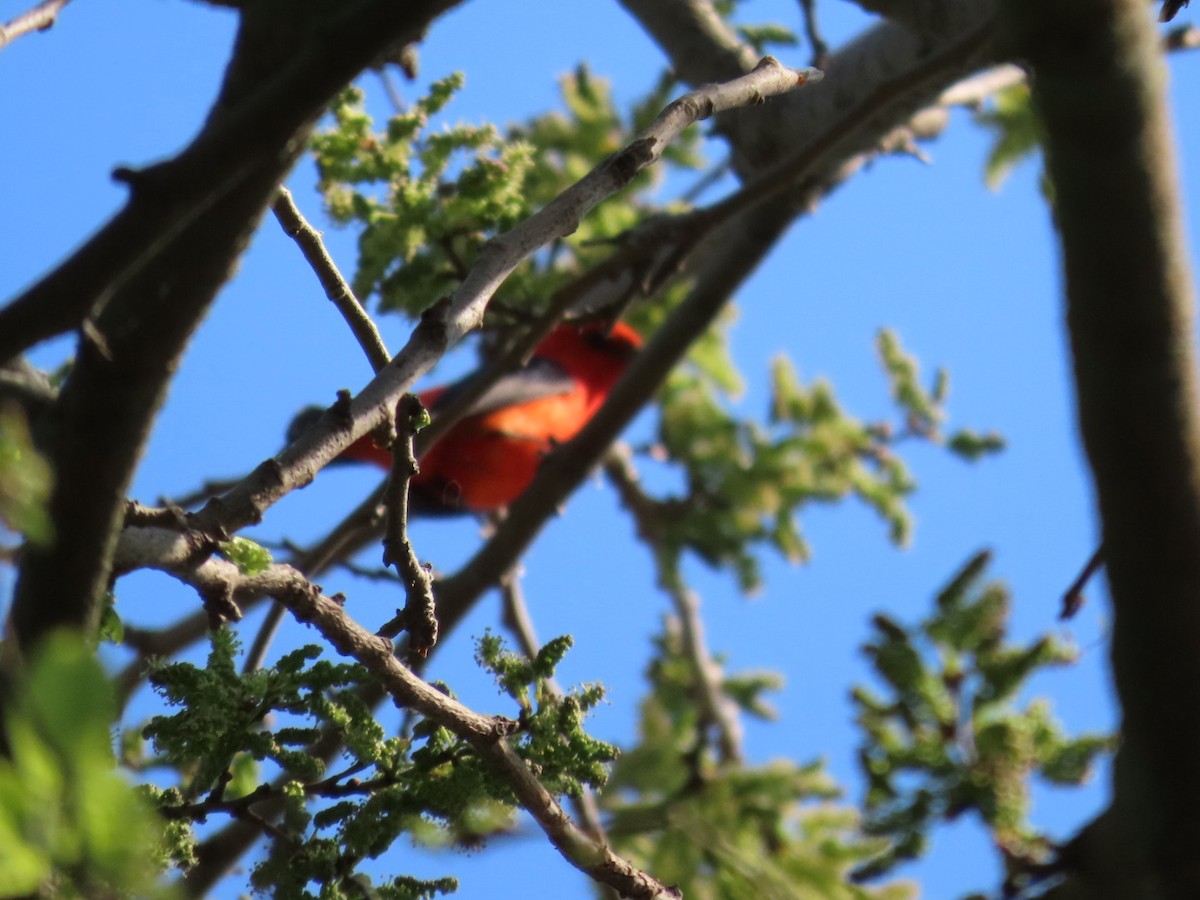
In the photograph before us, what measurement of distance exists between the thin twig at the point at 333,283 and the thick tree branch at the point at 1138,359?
1.12 metres

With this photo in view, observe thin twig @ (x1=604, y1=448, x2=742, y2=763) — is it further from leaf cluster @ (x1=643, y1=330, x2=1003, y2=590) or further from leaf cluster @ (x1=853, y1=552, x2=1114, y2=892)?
leaf cluster @ (x1=853, y1=552, x2=1114, y2=892)

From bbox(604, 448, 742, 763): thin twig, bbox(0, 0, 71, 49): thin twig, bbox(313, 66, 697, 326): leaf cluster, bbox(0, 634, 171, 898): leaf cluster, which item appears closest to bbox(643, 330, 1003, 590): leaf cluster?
bbox(604, 448, 742, 763): thin twig

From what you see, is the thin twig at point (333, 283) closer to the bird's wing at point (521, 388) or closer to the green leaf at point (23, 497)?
the green leaf at point (23, 497)

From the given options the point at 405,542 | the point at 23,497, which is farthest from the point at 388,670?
the point at 23,497

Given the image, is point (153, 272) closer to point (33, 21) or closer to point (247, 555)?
point (247, 555)

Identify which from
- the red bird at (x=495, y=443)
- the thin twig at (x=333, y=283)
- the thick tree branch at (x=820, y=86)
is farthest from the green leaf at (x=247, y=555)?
the red bird at (x=495, y=443)

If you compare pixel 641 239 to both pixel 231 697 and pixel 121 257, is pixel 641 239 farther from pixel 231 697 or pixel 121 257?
pixel 121 257

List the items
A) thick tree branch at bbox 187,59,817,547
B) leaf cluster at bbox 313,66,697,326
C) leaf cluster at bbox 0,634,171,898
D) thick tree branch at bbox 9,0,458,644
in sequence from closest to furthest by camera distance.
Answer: leaf cluster at bbox 0,634,171,898
thick tree branch at bbox 9,0,458,644
thick tree branch at bbox 187,59,817,547
leaf cluster at bbox 313,66,697,326

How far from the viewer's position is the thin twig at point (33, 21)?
2.24 m

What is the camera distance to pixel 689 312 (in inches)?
189

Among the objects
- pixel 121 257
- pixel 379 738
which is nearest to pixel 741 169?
pixel 379 738

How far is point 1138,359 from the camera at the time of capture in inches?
46.8

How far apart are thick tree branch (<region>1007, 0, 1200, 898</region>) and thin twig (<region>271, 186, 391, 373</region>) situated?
3.68 feet

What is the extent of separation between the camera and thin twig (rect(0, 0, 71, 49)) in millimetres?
2244
